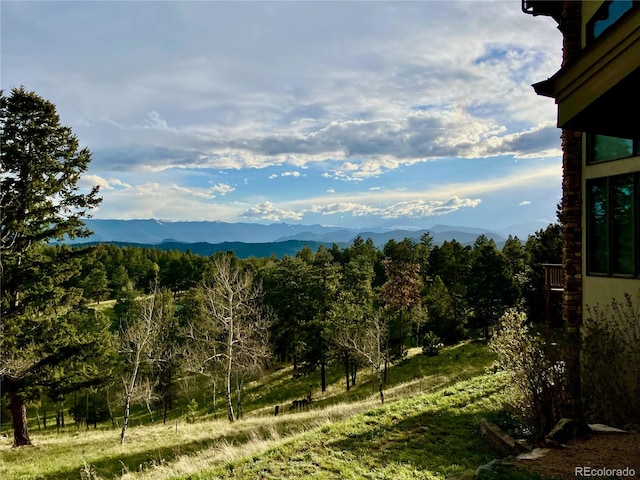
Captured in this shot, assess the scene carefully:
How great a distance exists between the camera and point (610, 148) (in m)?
8.68

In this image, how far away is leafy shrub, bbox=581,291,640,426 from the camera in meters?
6.94

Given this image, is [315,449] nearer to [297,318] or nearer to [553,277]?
[553,277]

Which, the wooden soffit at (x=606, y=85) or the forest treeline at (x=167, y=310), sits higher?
the wooden soffit at (x=606, y=85)

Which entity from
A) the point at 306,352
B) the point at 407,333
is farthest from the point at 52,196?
the point at 407,333

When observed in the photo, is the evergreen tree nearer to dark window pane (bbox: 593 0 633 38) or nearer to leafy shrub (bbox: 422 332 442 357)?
dark window pane (bbox: 593 0 633 38)

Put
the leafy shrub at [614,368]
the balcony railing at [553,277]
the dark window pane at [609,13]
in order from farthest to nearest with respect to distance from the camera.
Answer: the balcony railing at [553,277] < the dark window pane at [609,13] < the leafy shrub at [614,368]

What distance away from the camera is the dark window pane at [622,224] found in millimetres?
8164

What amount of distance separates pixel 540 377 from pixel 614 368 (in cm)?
129

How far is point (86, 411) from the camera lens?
33469 millimetres

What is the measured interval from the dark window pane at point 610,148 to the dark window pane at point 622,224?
1.47 ft

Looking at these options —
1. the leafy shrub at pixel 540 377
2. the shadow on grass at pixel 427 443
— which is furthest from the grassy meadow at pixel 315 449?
the leafy shrub at pixel 540 377

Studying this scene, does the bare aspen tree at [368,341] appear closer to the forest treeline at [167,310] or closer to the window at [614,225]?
the forest treeline at [167,310]

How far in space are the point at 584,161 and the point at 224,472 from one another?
9.41 meters

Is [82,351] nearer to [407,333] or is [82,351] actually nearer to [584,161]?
[584,161]
